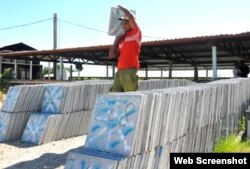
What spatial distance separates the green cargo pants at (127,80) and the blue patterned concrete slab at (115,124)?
183 cm

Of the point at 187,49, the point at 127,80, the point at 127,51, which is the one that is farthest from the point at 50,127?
the point at 187,49

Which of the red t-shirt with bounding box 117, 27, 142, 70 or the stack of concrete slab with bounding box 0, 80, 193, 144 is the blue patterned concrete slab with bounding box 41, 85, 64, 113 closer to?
the stack of concrete slab with bounding box 0, 80, 193, 144

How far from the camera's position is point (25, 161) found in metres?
5.45

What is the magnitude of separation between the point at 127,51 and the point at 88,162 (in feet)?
8.01

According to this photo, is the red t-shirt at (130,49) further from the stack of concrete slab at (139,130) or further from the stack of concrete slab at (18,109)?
the stack of concrete slab at (18,109)

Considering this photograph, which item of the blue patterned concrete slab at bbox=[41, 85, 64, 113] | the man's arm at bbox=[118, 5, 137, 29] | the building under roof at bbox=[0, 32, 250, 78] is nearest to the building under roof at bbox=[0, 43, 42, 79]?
the building under roof at bbox=[0, 32, 250, 78]

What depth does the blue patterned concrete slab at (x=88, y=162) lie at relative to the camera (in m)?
3.31

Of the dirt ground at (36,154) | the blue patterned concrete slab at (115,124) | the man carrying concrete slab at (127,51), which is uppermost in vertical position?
the man carrying concrete slab at (127,51)

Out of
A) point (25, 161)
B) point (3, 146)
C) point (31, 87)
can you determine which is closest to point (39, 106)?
point (31, 87)

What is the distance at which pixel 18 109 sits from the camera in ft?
24.0

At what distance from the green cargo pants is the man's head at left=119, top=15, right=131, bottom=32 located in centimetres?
67

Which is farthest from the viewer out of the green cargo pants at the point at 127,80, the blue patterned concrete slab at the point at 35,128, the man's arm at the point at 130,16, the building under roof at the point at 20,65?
the building under roof at the point at 20,65

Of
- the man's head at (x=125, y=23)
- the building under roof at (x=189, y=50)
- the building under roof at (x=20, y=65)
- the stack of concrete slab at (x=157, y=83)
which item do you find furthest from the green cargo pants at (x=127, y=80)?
the building under roof at (x=20, y=65)

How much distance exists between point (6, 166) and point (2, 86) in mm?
19151
